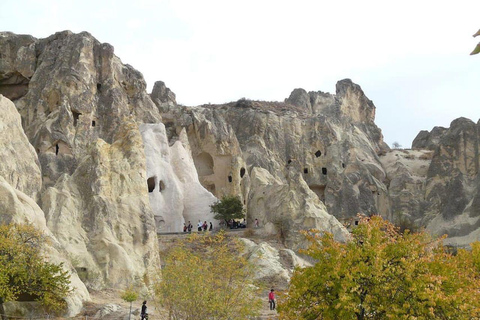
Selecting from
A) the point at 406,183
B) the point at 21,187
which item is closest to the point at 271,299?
the point at 21,187

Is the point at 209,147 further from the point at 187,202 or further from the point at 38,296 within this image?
Result: the point at 38,296

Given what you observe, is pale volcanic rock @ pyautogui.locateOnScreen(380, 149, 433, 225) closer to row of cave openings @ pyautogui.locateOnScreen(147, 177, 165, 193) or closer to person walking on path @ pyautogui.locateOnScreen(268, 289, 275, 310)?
row of cave openings @ pyautogui.locateOnScreen(147, 177, 165, 193)

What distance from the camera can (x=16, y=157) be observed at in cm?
2489

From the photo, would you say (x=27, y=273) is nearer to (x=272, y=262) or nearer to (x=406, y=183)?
(x=272, y=262)

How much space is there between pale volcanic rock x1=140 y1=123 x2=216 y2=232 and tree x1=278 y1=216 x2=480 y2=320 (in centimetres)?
2489

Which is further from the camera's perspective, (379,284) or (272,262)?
(272,262)

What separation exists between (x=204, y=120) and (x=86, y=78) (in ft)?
37.2

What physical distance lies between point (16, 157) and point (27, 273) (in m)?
8.60

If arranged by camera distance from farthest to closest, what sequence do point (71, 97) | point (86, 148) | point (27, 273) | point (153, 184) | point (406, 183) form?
point (406, 183) → point (71, 97) → point (86, 148) → point (153, 184) → point (27, 273)

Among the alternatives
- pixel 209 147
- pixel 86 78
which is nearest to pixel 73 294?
pixel 86 78

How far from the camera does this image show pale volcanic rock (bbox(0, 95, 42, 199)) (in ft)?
79.4

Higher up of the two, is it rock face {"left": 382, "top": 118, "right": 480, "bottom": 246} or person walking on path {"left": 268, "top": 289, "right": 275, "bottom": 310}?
rock face {"left": 382, "top": 118, "right": 480, "bottom": 246}

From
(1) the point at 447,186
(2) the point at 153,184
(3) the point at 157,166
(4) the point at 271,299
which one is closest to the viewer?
(4) the point at 271,299

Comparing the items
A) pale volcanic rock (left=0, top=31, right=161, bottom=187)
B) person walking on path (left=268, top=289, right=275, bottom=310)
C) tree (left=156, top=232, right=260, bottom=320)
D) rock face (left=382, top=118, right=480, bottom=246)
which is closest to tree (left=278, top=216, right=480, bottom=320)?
tree (left=156, top=232, right=260, bottom=320)
